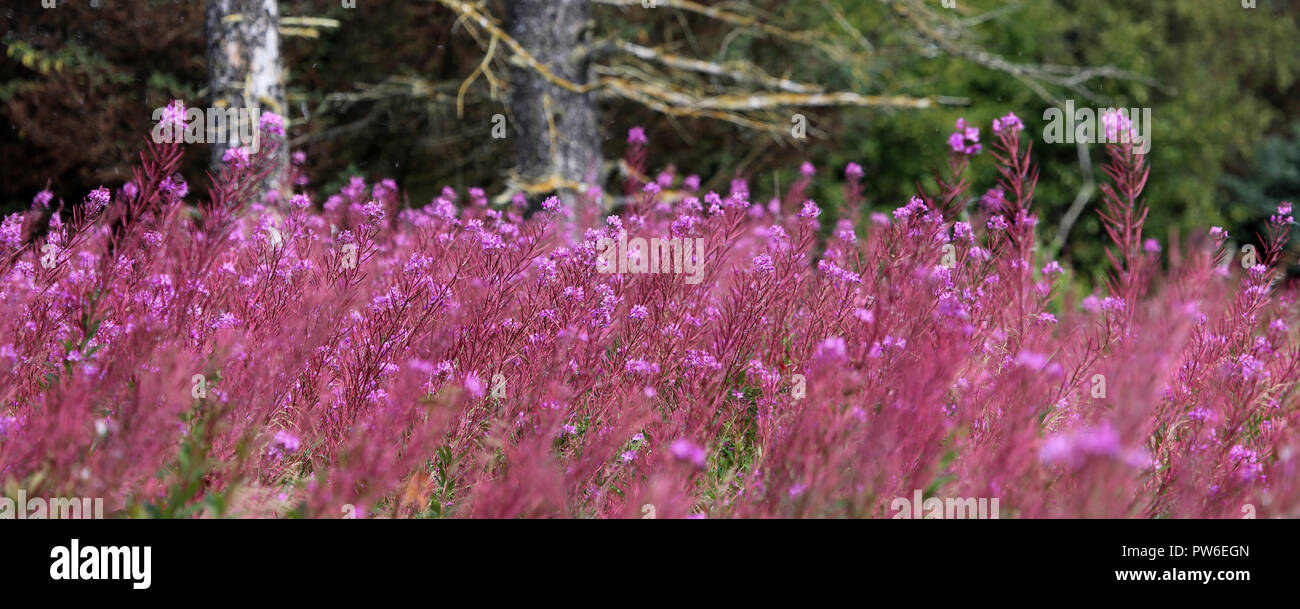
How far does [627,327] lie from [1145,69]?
1490 cm

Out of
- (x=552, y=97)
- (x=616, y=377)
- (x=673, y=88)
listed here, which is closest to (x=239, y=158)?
(x=616, y=377)

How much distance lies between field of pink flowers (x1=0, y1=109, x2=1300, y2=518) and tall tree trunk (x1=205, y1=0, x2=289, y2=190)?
7.98 ft

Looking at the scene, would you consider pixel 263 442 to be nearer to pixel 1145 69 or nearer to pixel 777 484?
pixel 777 484

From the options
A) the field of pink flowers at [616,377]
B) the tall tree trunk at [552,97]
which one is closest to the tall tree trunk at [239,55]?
the tall tree trunk at [552,97]

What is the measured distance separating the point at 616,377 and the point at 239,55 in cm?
439

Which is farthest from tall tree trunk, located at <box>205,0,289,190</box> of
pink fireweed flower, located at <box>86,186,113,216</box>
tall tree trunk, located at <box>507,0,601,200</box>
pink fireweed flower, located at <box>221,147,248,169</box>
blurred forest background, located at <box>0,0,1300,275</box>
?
pink fireweed flower, located at <box>221,147,248,169</box>

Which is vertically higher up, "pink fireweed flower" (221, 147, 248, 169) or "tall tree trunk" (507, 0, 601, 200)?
"tall tree trunk" (507, 0, 601, 200)

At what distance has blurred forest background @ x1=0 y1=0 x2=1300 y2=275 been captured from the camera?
8.68m

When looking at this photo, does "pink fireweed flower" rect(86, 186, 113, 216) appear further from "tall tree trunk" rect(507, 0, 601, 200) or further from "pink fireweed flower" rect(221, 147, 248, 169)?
"tall tree trunk" rect(507, 0, 601, 200)

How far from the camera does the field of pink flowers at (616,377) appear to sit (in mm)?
2342

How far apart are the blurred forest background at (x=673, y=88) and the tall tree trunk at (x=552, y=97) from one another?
0.40ft

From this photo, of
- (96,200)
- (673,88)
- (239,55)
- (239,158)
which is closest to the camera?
(239,158)

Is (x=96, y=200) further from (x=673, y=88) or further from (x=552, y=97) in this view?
(x=673, y=88)

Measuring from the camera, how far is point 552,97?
7.70 meters
